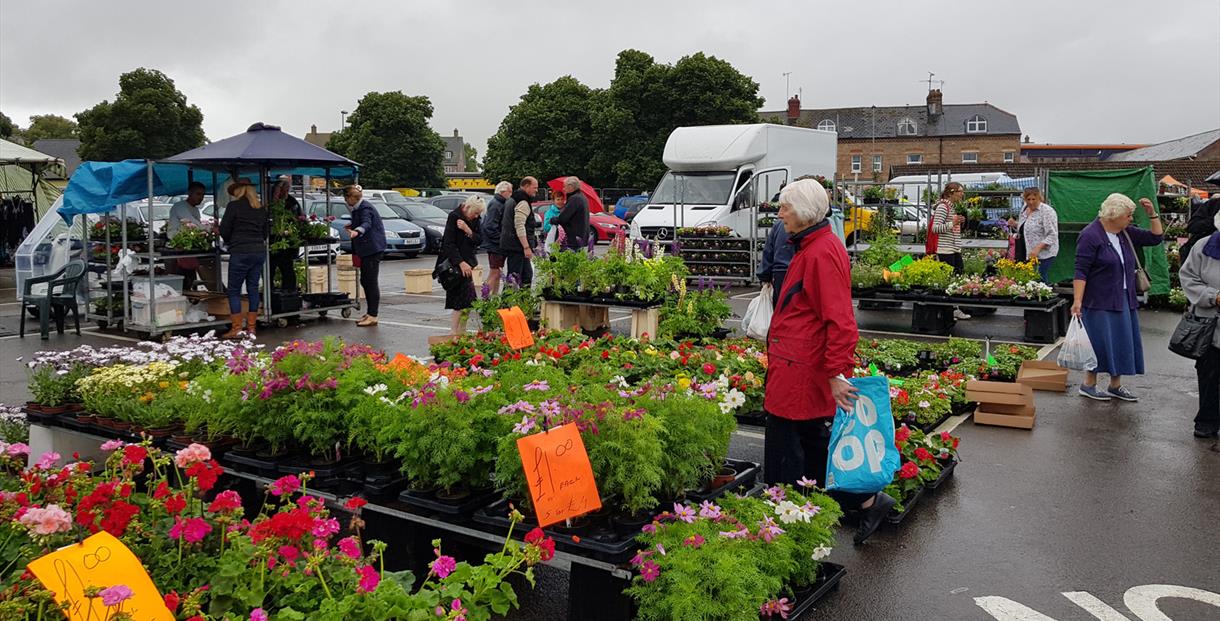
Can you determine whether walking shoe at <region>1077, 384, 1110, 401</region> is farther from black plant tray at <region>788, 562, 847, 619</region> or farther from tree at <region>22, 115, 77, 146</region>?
tree at <region>22, 115, 77, 146</region>

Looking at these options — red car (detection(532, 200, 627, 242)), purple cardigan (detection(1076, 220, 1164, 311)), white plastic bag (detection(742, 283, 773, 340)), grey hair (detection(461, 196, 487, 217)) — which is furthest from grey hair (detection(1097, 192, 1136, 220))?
red car (detection(532, 200, 627, 242))

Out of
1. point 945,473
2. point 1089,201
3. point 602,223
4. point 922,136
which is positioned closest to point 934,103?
point 922,136

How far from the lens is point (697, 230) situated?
18.6 m

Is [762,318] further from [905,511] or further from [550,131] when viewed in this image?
[550,131]

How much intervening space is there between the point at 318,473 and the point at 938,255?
12.0 m

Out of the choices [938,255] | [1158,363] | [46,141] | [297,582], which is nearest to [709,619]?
[297,582]

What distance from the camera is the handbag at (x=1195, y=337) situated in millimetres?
7156

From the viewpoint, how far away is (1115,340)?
27.6 ft

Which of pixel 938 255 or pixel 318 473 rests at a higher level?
pixel 938 255

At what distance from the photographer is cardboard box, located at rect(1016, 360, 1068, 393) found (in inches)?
352

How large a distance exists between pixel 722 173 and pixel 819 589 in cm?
1733

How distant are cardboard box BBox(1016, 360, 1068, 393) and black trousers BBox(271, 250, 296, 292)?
9613 millimetres

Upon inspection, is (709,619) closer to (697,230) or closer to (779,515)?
(779,515)

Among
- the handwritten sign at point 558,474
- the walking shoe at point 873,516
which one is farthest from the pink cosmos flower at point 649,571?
the walking shoe at point 873,516
